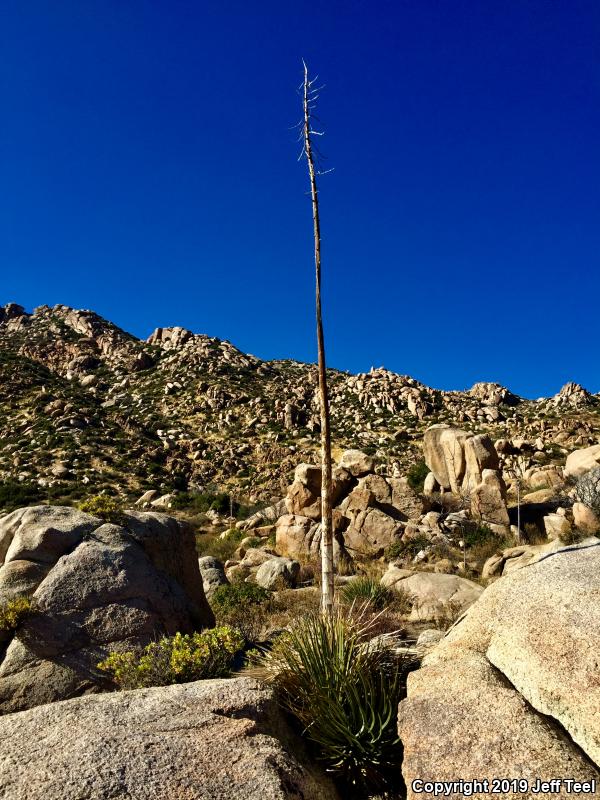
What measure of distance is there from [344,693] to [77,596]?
4536mm

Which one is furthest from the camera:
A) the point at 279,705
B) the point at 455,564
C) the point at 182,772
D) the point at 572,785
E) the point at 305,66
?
the point at 455,564

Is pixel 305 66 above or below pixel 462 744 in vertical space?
above

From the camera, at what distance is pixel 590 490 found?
83.4ft

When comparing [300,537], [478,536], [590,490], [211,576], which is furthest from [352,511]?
[590,490]

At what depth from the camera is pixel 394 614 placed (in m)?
14.1

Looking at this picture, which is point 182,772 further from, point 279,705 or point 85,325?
point 85,325

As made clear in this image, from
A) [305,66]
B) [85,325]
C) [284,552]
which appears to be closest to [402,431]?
[284,552]

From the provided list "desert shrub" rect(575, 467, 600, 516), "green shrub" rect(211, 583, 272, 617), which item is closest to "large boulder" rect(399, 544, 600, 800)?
"green shrub" rect(211, 583, 272, 617)

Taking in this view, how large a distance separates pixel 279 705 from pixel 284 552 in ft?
69.4

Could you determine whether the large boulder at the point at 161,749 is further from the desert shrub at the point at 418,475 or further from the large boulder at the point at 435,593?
the desert shrub at the point at 418,475

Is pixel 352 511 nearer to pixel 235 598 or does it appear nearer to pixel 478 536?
pixel 478 536

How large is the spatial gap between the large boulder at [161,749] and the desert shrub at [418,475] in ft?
103

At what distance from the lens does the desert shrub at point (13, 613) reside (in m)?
7.48

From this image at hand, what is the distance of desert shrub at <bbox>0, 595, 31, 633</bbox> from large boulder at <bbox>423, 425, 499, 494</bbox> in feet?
91.0
